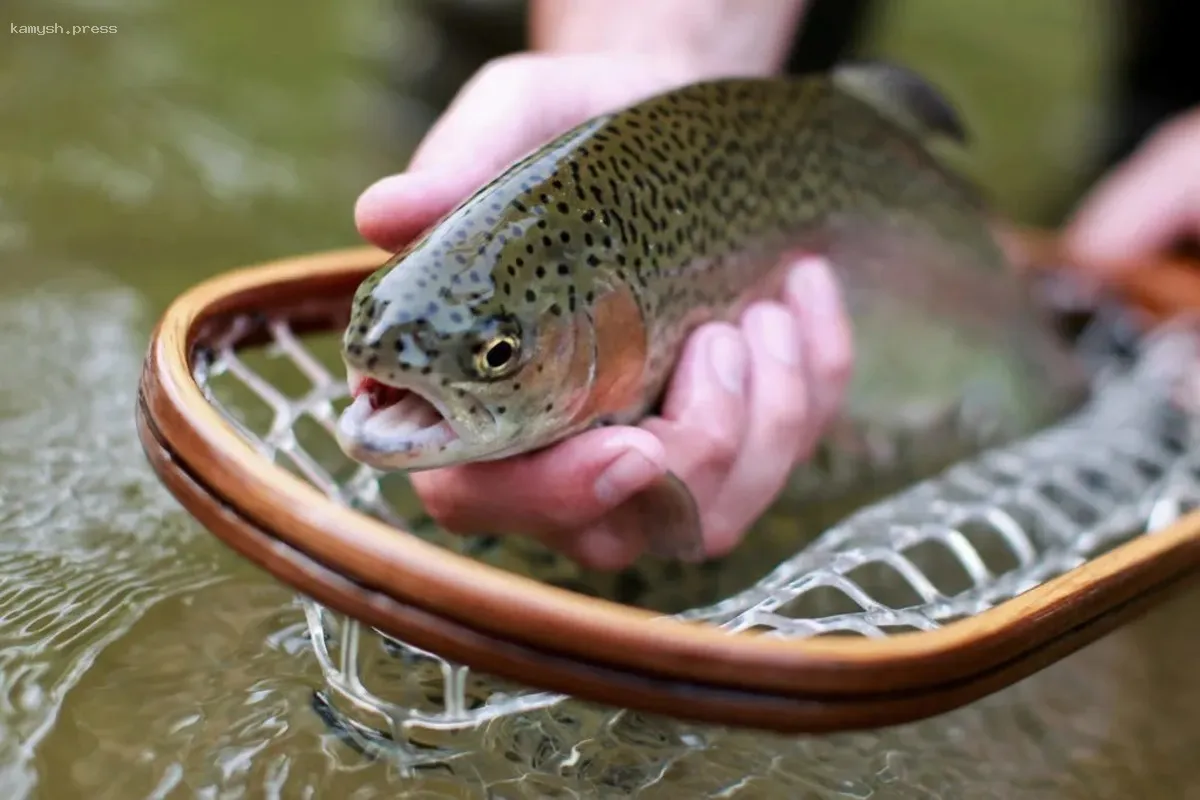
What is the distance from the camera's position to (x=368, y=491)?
106 centimetres

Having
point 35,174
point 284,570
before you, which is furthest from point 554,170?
point 35,174

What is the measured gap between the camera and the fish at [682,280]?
0.78m

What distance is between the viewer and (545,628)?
2.17 ft

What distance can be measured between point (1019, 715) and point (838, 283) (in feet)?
1.86

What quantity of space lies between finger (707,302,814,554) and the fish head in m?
0.27

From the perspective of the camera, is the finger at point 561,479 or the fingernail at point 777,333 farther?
the fingernail at point 777,333

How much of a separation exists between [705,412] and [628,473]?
16 cm

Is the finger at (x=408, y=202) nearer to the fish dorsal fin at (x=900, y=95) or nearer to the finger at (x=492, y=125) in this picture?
the finger at (x=492, y=125)

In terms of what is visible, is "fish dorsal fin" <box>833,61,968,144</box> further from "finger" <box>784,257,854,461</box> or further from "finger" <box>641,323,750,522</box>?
"finger" <box>641,323,750,522</box>

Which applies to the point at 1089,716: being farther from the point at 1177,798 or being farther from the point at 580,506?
the point at 580,506

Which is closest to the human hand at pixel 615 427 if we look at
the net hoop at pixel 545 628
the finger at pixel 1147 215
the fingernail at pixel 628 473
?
the fingernail at pixel 628 473

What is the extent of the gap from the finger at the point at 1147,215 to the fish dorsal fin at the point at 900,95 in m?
0.51

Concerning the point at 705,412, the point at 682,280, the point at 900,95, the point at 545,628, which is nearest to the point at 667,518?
the point at 705,412

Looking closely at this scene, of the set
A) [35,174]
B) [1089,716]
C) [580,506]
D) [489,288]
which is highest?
[489,288]
